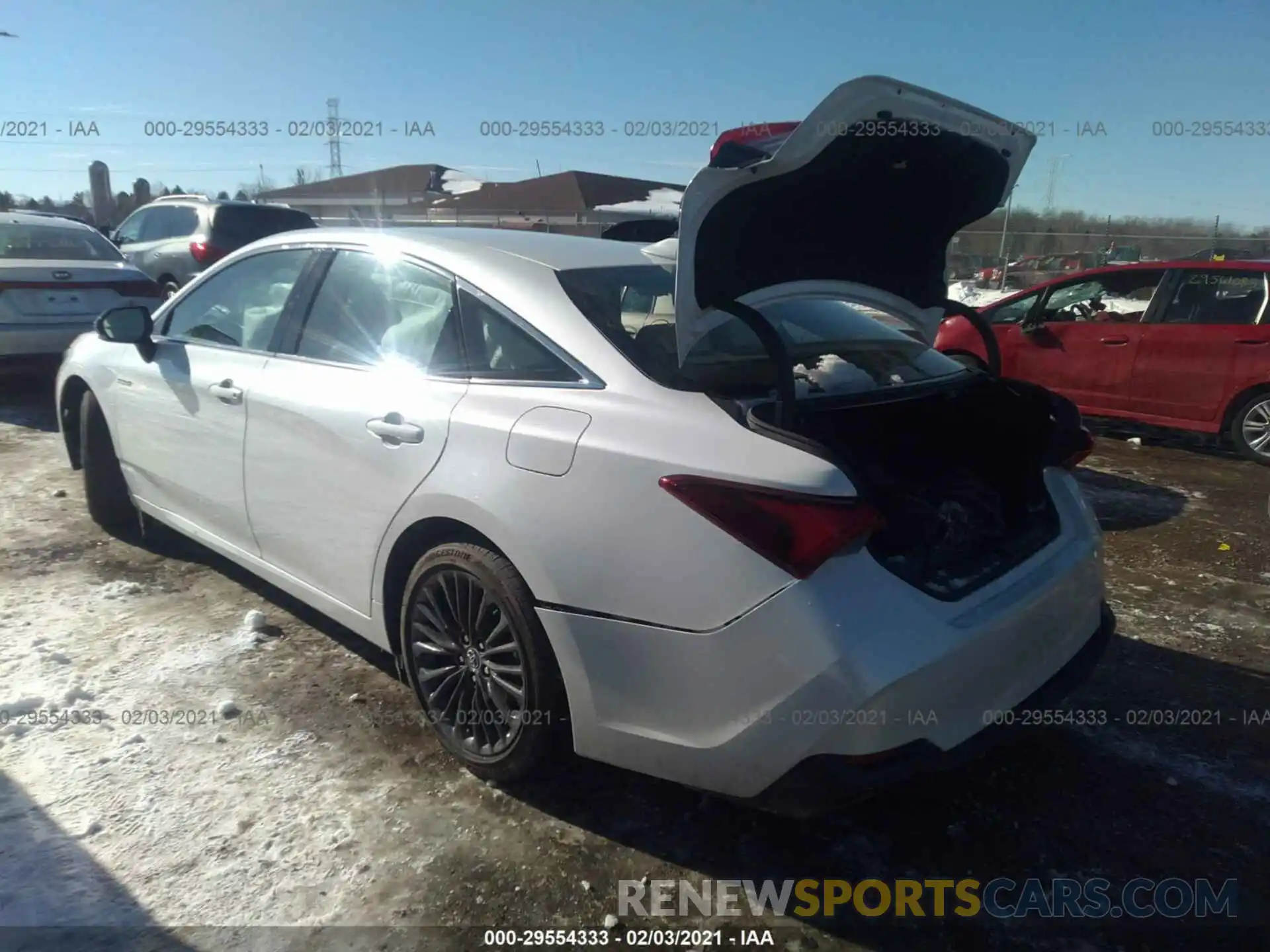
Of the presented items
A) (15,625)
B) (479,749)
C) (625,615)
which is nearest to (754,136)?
(625,615)

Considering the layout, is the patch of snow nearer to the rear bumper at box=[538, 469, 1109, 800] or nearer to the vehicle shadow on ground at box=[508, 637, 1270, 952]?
the vehicle shadow on ground at box=[508, 637, 1270, 952]

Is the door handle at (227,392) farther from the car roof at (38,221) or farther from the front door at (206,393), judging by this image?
the car roof at (38,221)

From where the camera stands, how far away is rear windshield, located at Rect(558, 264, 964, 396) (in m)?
2.63

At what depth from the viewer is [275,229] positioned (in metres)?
12.4

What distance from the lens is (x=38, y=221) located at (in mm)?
8672

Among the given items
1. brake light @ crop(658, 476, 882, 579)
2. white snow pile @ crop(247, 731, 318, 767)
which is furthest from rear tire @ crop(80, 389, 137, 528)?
brake light @ crop(658, 476, 882, 579)

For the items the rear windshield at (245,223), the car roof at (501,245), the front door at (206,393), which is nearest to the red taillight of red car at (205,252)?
the rear windshield at (245,223)

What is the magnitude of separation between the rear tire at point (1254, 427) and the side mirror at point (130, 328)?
7503mm

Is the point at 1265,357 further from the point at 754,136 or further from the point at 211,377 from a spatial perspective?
the point at 211,377

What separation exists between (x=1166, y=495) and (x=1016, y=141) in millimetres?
4419

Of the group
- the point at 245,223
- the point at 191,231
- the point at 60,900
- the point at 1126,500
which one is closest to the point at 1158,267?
the point at 1126,500

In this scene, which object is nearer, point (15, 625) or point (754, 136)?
point (754, 136)

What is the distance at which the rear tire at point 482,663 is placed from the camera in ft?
8.41
